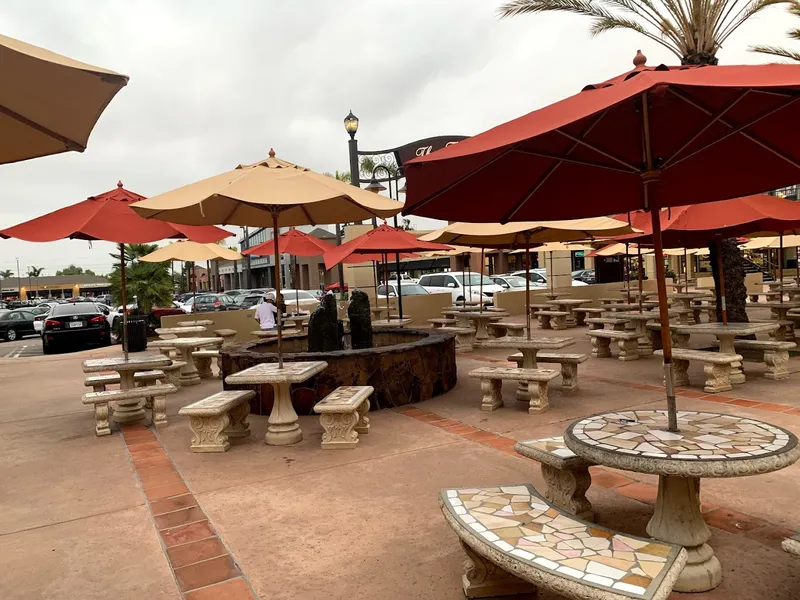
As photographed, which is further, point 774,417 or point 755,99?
point 774,417

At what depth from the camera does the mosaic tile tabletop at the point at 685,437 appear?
2541 millimetres

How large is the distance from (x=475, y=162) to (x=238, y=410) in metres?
3.91

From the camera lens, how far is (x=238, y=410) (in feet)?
18.8

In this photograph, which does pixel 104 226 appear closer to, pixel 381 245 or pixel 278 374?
pixel 278 374

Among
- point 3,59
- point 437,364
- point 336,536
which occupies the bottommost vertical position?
point 336,536

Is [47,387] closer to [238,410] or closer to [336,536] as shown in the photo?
[238,410]

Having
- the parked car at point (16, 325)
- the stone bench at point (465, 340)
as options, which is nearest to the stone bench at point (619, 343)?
the stone bench at point (465, 340)

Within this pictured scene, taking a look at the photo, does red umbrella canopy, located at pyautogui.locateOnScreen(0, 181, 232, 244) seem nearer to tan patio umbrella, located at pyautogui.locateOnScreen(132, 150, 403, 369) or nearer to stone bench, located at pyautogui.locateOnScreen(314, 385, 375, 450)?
tan patio umbrella, located at pyautogui.locateOnScreen(132, 150, 403, 369)

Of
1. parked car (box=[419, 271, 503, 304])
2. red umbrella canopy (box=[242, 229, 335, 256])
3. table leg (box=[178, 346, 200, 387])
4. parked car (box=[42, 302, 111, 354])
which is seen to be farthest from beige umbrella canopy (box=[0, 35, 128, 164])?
parked car (box=[419, 271, 503, 304])

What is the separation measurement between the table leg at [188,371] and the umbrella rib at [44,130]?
6841mm

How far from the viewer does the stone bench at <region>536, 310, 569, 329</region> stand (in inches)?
573

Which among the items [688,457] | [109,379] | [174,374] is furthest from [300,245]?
[688,457]

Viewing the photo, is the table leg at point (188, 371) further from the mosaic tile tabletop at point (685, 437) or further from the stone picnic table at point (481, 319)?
the mosaic tile tabletop at point (685, 437)

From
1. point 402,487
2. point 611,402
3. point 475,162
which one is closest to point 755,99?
point 475,162
